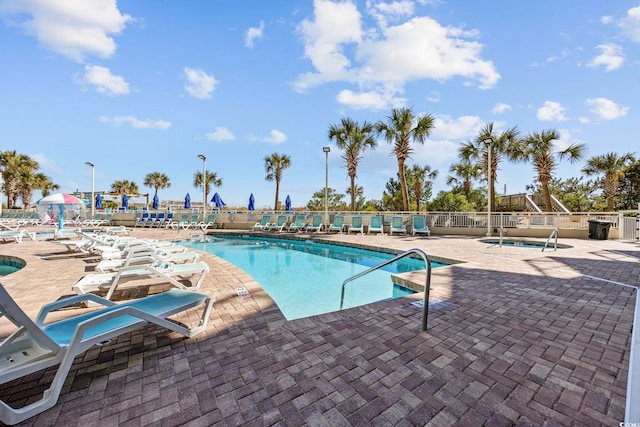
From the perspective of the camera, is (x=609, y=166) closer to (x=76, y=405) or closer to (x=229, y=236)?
(x=229, y=236)

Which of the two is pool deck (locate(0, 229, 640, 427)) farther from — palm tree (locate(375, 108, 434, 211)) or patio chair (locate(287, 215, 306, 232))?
palm tree (locate(375, 108, 434, 211))

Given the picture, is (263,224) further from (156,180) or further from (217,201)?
(156,180)

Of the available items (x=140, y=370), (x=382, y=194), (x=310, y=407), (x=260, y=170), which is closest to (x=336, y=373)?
(x=310, y=407)

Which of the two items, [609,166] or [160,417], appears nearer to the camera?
[160,417]

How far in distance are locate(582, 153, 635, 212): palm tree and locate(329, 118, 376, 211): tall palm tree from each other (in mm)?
16236

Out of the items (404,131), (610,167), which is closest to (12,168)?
(404,131)

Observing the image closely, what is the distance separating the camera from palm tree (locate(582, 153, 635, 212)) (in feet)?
60.6

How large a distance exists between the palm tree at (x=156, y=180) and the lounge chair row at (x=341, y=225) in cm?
2961

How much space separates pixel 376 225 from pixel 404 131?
20.3 feet

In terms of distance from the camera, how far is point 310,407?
1722 millimetres

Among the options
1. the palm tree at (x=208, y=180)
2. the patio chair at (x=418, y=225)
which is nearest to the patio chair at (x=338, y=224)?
the patio chair at (x=418, y=225)

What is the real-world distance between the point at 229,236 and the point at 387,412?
46.2 ft

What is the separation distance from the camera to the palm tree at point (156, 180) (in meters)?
38.6

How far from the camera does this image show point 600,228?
11.1 m
